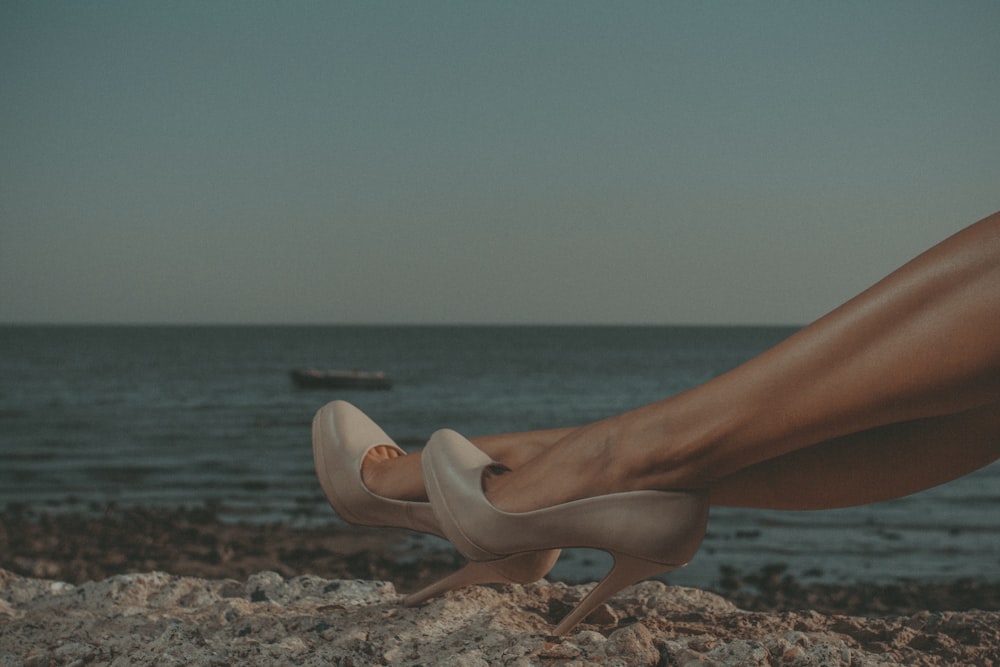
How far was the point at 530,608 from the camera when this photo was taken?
Result: 2078 millimetres

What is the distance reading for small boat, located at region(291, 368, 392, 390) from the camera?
27.8 metres

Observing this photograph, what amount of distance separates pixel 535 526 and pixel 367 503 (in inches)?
22.9

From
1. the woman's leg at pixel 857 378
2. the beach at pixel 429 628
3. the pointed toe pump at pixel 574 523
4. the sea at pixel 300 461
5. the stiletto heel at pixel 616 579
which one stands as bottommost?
the sea at pixel 300 461

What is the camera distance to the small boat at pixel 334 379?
91.0 feet

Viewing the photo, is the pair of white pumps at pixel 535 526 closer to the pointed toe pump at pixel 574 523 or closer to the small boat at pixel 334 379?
the pointed toe pump at pixel 574 523

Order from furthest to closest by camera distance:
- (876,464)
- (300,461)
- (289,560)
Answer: (300,461) < (289,560) < (876,464)

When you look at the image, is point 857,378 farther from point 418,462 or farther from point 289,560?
point 289,560

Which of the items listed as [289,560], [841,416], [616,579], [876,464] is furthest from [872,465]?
[289,560]

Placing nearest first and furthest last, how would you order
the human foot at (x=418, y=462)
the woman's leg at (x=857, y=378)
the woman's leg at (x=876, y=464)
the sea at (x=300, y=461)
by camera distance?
the woman's leg at (x=857, y=378)
the woman's leg at (x=876, y=464)
the human foot at (x=418, y=462)
the sea at (x=300, y=461)

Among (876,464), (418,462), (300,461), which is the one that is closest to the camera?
(876,464)

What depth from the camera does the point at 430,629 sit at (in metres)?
1.81

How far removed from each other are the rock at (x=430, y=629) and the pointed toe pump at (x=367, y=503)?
0.26 feet

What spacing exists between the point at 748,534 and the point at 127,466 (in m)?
8.58

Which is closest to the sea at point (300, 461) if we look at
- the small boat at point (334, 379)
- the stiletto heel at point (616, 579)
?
the small boat at point (334, 379)
